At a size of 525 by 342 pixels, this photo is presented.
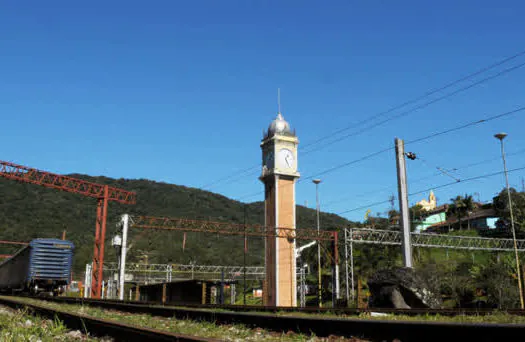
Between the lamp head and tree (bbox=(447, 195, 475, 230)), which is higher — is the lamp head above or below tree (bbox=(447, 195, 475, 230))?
below

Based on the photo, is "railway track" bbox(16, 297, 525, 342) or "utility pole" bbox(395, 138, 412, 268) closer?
"railway track" bbox(16, 297, 525, 342)

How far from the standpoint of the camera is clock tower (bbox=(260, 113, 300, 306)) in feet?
181

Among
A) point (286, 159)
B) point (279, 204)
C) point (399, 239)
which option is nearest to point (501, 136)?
point (399, 239)

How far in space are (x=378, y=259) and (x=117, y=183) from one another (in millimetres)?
126034

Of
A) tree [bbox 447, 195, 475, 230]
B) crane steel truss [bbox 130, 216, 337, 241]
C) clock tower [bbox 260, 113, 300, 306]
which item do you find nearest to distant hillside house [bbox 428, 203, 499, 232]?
tree [bbox 447, 195, 475, 230]

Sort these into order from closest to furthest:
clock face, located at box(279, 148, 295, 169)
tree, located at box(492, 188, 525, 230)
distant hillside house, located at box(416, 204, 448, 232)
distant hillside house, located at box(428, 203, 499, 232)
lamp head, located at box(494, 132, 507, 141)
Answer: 1. lamp head, located at box(494, 132, 507, 141)
2. clock face, located at box(279, 148, 295, 169)
3. tree, located at box(492, 188, 525, 230)
4. distant hillside house, located at box(428, 203, 499, 232)
5. distant hillside house, located at box(416, 204, 448, 232)

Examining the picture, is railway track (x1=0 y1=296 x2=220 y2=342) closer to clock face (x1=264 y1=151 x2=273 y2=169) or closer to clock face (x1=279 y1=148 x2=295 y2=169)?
clock face (x1=279 y1=148 x2=295 y2=169)

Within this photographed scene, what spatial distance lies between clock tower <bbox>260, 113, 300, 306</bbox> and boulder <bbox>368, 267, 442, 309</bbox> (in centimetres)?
3417

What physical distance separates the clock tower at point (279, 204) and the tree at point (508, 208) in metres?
40.5

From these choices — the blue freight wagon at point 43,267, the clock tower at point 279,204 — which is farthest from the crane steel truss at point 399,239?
the blue freight wagon at point 43,267

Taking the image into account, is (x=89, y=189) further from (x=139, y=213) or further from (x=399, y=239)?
(x=139, y=213)

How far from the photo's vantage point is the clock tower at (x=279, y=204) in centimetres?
5522

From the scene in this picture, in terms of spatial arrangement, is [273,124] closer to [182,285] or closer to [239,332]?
[182,285]

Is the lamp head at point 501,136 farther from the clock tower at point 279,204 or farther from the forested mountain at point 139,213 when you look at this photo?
the forested mountain at point 139,213
